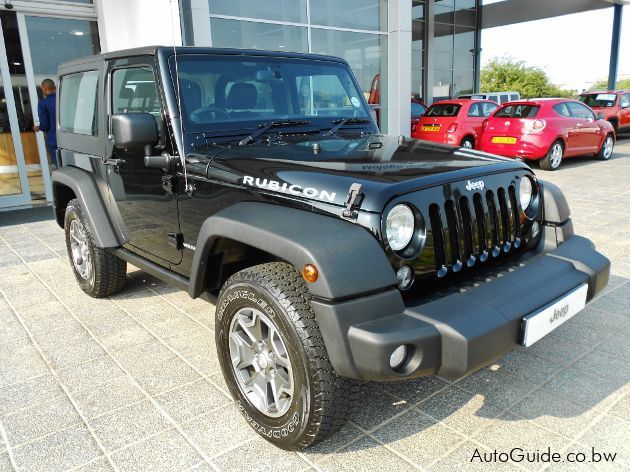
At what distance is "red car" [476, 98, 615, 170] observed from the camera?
408 inches

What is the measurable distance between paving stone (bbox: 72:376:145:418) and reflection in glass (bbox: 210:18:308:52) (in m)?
6.41

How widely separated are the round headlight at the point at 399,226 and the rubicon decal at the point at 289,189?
252 mm

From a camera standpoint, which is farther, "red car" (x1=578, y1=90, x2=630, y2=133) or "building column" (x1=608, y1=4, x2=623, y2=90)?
Result: "building column" (x1=608, y1=4, x2=623, y2=90)

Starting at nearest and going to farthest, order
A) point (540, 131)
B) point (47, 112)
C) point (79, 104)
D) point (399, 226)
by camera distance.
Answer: point (399, 226), point (79, 104), point (47, 112), point (540, 131)

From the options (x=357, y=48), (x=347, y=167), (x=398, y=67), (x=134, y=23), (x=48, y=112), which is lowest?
(x=347, y=167)

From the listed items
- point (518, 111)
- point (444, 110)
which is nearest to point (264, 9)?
point (444, 110)

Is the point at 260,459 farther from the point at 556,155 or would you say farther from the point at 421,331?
the point at 556,155

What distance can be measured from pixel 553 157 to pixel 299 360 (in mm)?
10125

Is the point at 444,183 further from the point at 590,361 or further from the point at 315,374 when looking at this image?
the point at 590,361

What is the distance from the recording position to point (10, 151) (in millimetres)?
7945

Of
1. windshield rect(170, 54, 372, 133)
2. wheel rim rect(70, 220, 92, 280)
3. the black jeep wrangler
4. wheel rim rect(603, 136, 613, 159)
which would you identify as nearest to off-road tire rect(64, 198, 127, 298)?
wheel rim rect(70, 220, 92, 280)

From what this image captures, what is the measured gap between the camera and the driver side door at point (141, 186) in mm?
2973

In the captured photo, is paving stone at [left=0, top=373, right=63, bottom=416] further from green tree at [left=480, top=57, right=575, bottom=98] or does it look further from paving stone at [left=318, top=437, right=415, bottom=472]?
green tree at [left=480, top=57, right=575, bottom=98]

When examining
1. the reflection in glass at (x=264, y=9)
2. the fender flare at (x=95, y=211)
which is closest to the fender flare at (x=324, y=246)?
the fender flare at (x=95, y=211)
